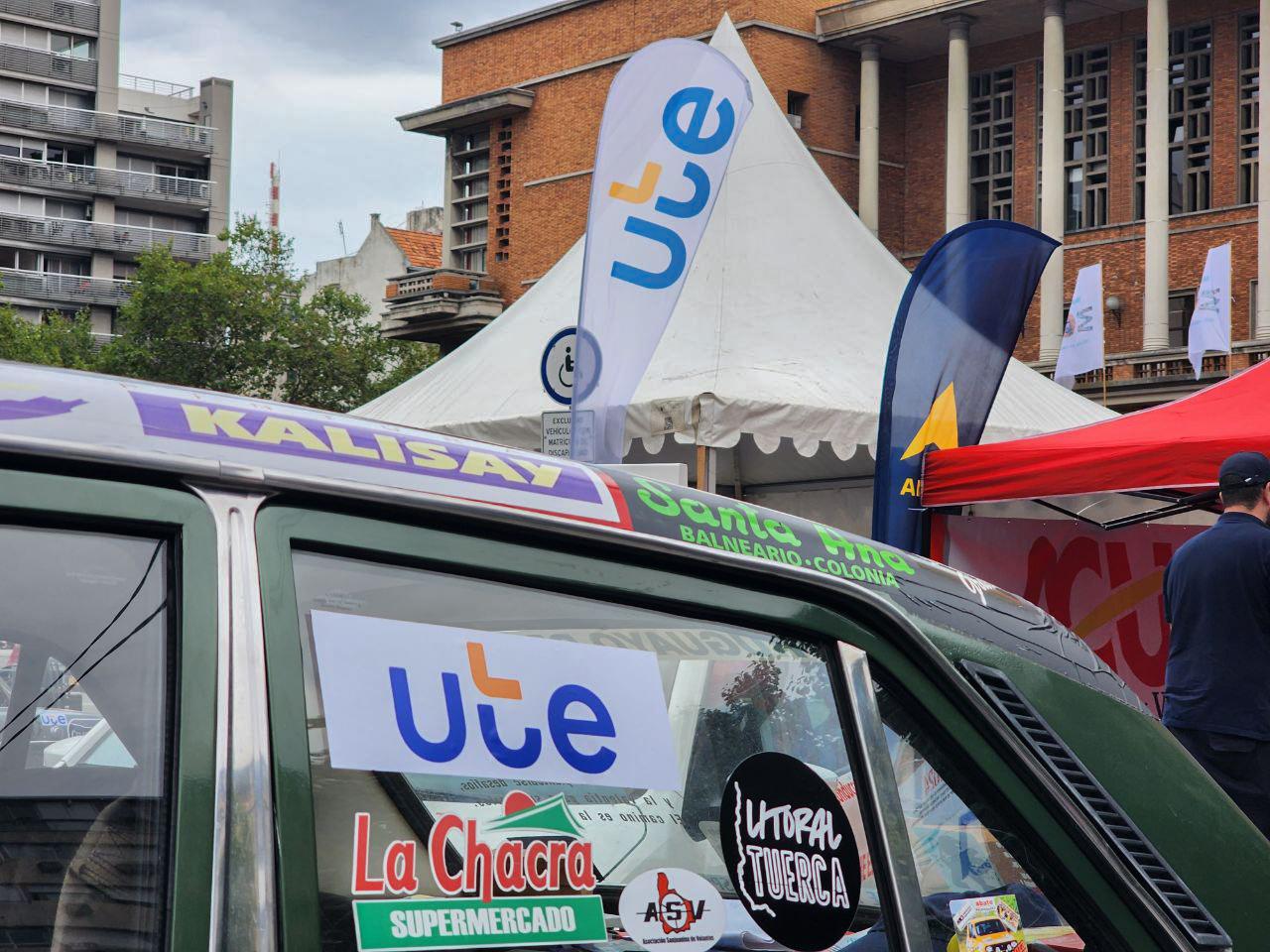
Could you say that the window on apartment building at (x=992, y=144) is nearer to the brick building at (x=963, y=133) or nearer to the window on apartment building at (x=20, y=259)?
the brick building at (x=963, y=133)

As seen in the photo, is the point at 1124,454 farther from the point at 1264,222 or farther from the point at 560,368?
the point at 1264,222

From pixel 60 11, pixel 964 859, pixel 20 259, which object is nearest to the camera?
pixel 964 859

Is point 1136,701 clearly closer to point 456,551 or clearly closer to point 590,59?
point 456,551

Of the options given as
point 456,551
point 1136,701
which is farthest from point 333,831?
point 1136,701

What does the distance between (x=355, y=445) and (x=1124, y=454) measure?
19.7 ft

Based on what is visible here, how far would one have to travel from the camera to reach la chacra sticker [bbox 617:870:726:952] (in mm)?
1499

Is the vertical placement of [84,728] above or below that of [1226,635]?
below

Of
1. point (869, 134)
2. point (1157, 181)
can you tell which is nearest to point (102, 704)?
point (1157, 181)

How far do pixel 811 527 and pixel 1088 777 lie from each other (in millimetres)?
428

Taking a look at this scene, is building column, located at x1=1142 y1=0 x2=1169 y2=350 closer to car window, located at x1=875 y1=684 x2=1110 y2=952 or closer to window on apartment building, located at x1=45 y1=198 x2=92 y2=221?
car window, located at x1=875 y1=684 x2=1110 y2=952

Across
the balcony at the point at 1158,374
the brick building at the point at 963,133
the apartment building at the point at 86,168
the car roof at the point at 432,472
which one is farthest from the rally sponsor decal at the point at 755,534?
the apartment building at the point at 86,168

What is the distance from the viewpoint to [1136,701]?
6.62 feet

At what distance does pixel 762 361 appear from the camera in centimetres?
948

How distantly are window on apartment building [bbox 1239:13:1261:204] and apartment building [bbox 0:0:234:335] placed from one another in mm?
51465
